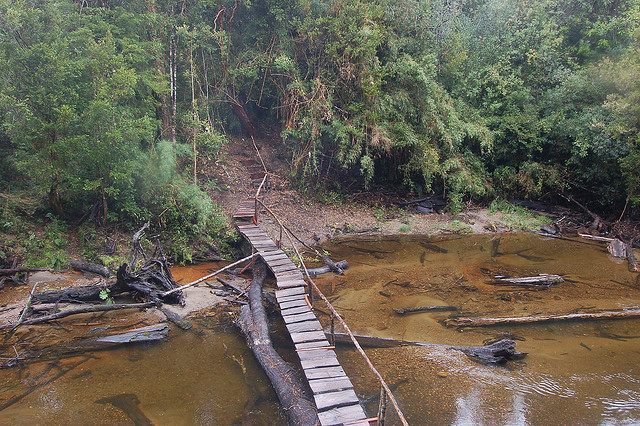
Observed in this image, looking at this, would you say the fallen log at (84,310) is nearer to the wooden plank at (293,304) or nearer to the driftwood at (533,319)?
the wooden plank at (293,304)

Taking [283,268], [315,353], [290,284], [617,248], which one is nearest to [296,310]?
[290,284]

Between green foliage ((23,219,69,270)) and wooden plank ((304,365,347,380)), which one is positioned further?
green foliage ((23,219,69,270))

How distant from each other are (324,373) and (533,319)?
253 inches

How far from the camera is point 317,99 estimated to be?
16734mm

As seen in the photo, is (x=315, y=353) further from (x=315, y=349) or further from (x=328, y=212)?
(x=328, y=212)

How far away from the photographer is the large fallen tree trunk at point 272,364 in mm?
6982

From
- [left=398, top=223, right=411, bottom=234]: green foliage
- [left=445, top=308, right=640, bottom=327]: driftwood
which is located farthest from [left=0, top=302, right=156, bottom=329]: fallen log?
[left=398, top=223, right=411, bottom=234]: green foliage

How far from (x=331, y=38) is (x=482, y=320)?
12.3 metres

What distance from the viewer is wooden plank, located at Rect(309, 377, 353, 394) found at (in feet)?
23.0

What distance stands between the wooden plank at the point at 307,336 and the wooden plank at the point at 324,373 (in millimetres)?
937

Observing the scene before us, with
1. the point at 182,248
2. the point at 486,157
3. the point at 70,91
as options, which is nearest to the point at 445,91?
the point at 486,157

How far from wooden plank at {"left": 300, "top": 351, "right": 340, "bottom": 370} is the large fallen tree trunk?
0.37 m

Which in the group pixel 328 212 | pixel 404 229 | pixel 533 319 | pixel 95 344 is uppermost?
pixel 533 319

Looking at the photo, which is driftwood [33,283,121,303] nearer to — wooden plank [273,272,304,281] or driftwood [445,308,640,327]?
wooden plank [273,272,304,281]
